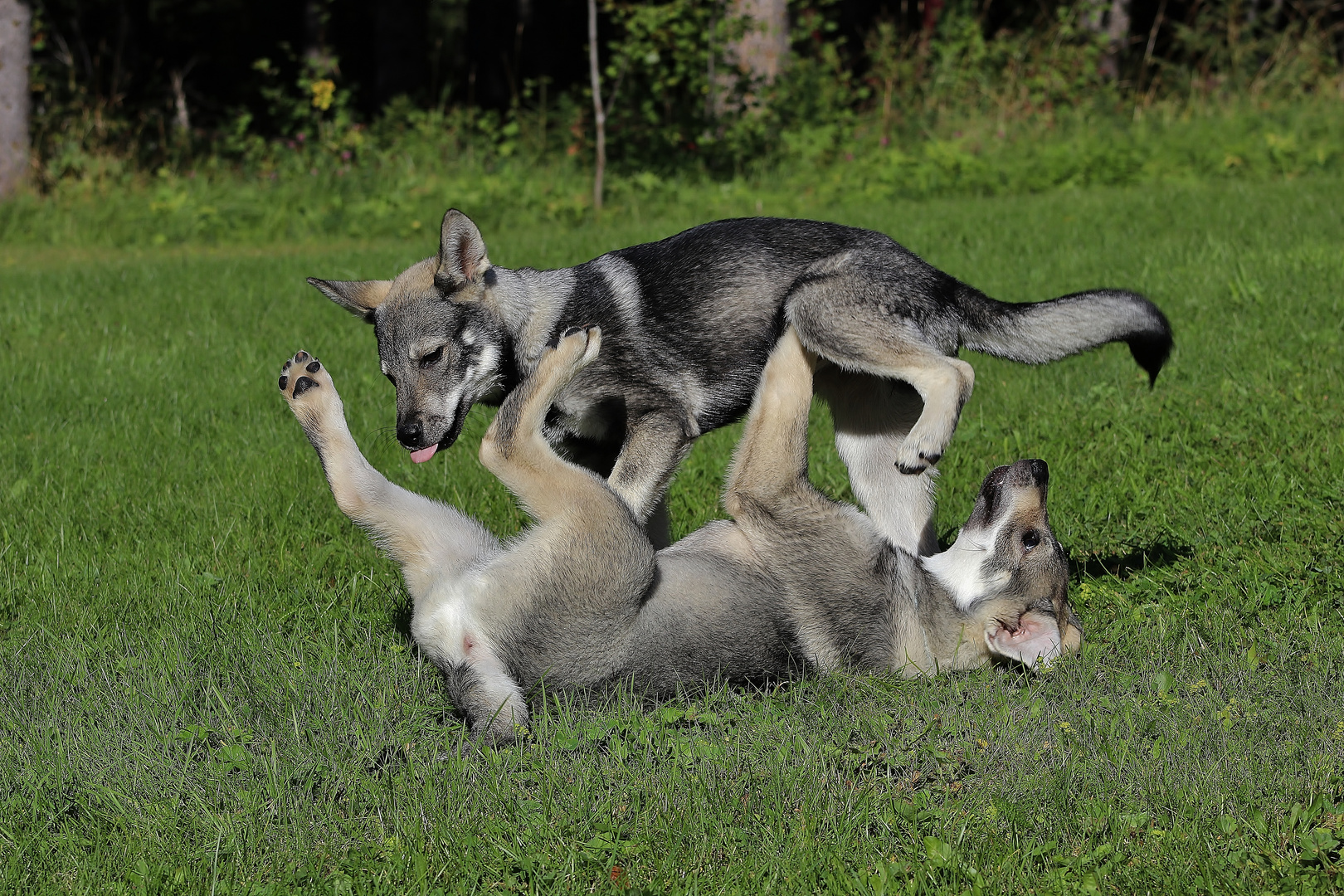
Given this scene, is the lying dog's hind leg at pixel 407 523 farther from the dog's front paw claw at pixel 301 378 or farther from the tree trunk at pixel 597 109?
the tree trunk at pixel 597 109

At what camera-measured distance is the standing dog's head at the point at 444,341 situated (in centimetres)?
428

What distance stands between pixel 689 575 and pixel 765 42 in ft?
37.2

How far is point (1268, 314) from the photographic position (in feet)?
23.2

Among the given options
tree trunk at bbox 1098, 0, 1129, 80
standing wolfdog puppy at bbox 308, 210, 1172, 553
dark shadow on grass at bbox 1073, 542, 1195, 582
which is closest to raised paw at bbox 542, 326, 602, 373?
standing wolfdog puppy at bbox 308, 210, 1172, 553

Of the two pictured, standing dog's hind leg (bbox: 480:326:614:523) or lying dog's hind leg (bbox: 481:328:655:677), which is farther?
standing dog's hind leg (bbox: 480:326:614:523)

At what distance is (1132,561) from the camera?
4551 mm

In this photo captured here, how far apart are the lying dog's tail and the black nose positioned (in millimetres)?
2047

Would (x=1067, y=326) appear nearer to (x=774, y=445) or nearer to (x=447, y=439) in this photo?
(x=774, y=445)

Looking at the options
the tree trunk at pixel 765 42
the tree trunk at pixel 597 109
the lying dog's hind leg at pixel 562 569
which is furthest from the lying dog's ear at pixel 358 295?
the tree trunk at pixel 765 42

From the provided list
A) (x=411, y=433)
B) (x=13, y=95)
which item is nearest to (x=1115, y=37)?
(x=13, y=95)

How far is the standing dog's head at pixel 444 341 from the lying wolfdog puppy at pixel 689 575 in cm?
41

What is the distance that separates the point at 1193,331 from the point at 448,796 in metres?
5.56

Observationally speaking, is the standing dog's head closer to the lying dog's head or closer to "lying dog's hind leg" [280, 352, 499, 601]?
"lying dog's hind leg" [280, 352, 499, 601]

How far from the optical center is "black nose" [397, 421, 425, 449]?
421 centimetres
